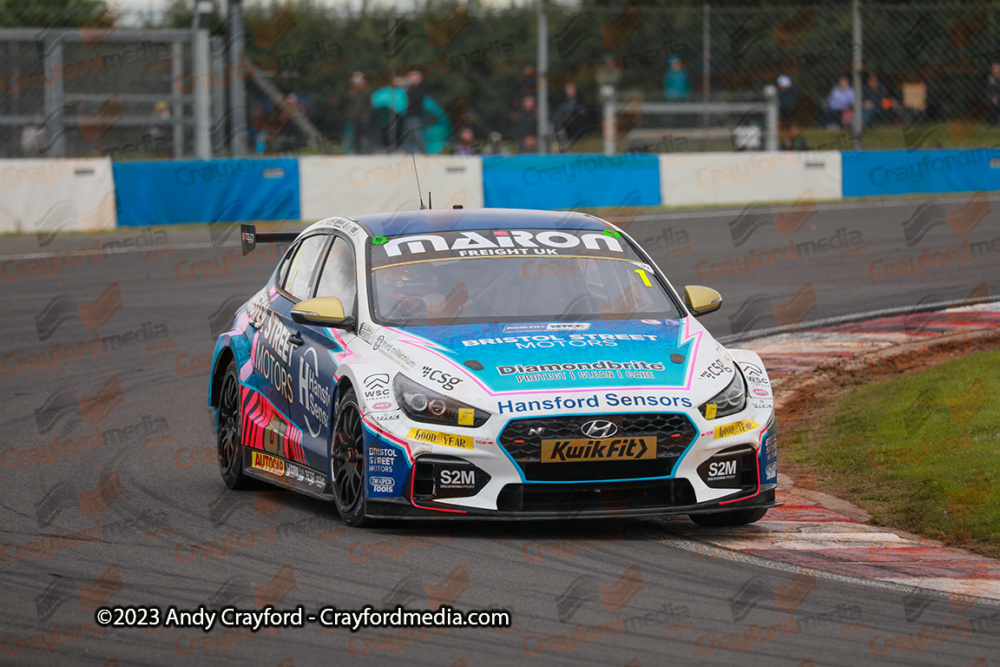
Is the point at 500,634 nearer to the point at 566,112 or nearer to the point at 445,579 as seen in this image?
the point at 445,579

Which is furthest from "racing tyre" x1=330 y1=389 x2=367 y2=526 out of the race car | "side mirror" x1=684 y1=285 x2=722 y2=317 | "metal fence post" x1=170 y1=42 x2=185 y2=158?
"metal fence post" x1=170 y1=42 x2=185 y2=158

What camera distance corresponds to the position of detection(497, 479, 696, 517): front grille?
652 cm

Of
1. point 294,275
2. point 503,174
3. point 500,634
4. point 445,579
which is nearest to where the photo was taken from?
point 500,634

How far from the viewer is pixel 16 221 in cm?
2073

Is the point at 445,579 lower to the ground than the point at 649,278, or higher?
lower

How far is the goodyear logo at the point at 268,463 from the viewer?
7.84 metres

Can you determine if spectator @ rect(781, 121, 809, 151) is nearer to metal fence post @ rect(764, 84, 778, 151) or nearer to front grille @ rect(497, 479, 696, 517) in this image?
metal fence post @ rect(764, 84, 778, 151)

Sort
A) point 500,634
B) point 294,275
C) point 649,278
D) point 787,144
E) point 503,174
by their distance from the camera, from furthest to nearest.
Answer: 1. point 787,144
2. point 503,174
3. point 294,275
4. point 649,278
5. point 500,634

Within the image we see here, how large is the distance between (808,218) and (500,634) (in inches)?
691

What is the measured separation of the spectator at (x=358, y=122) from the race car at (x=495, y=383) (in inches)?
734

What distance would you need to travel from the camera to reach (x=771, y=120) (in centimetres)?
2642

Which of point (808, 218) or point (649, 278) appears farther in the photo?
point (808, 218)

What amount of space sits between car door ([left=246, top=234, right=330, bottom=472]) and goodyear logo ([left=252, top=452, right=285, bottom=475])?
0.12ft

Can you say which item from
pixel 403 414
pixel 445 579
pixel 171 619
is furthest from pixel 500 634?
pixel 403 414
